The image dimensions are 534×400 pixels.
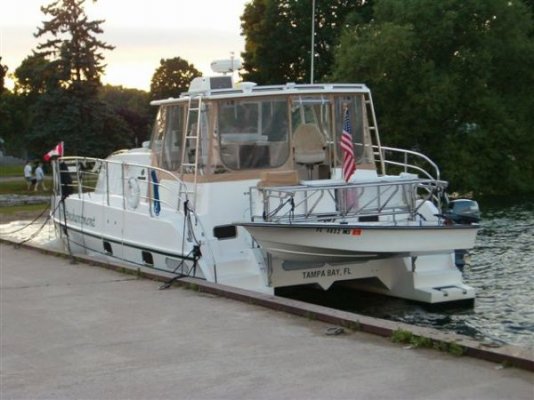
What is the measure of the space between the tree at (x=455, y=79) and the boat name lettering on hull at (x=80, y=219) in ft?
70.2

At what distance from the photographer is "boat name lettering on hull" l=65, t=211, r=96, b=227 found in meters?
16.1

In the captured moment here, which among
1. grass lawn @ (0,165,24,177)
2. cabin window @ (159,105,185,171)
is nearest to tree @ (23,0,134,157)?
grass lawn @ (0,165,24,177)

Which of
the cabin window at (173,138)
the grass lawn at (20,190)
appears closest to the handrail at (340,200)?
the cabin window at (173,138)

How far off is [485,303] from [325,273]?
2815 millimetres

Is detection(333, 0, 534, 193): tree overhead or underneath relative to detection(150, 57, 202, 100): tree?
underneath

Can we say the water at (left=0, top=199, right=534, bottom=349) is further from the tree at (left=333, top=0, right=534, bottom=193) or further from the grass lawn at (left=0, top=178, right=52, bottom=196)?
the grass lawn at (left=0, top=178, right=52, bottom=196)

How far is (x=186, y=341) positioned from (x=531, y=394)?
3576 mm

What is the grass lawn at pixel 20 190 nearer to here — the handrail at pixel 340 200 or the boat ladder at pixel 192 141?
the boat ladder at pixel 192 141

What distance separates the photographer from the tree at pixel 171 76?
325ft

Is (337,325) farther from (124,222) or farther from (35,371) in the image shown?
(124,222)

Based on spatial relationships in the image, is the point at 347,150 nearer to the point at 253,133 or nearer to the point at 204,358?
the point at 253,133

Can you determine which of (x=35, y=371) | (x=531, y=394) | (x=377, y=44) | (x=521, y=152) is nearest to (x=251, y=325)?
(x=35, y=371)

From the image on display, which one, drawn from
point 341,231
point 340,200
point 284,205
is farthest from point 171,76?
point 341,231

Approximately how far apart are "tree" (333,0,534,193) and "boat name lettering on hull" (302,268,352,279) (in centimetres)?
2473
